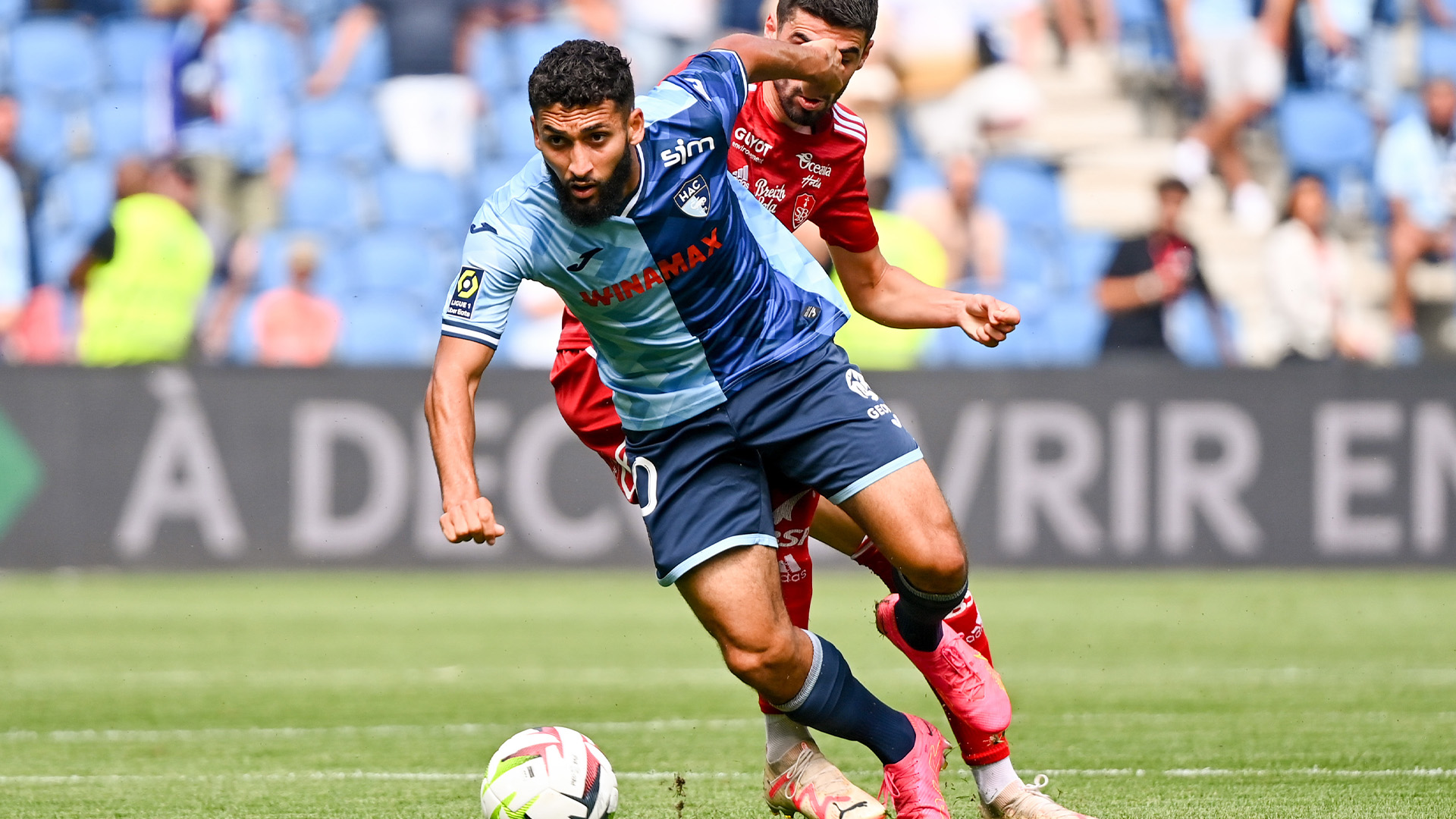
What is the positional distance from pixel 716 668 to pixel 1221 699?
8.49 ft

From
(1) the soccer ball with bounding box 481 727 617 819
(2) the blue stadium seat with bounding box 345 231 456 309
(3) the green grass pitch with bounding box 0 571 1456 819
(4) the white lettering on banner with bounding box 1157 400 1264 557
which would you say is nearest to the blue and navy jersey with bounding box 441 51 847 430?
(1) the soccer ball with bounding box 481 727 617 819

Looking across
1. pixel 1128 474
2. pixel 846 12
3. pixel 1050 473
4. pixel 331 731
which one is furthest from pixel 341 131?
pixel 846 12

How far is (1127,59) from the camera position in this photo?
53.3 ft

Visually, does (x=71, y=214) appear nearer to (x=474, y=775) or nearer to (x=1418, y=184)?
(x=474, y=775)

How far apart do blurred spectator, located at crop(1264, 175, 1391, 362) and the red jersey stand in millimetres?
9707

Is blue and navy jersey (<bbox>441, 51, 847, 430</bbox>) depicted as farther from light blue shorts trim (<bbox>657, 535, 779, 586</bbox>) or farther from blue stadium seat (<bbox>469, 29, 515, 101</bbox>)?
blue stadium seat (<bbox>469, 29, 515, 101</bbox>)

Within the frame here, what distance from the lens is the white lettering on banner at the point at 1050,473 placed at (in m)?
13.1

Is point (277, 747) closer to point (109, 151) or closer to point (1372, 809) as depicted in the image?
point (1372, 809)

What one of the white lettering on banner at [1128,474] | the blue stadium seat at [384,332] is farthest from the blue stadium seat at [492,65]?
the white lettering on banner at [1128,474]

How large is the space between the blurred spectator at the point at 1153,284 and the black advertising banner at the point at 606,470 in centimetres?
168

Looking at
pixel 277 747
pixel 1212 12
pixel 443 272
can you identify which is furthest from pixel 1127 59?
pixel 277 747

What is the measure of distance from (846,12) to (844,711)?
2.04 meters

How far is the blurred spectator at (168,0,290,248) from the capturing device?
14984 mm

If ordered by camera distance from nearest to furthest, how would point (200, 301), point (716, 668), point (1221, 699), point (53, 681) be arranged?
1. point (1221, 699)
2. point (53, 681)
3. point (716, 668)
4. point (200, 301)
